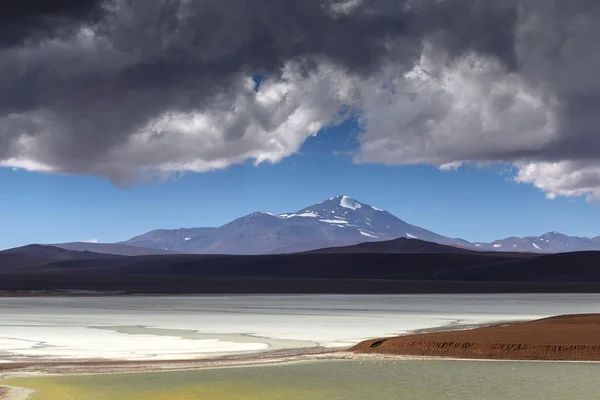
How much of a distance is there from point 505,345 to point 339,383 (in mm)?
9213

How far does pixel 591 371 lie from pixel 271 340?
12.9 metres

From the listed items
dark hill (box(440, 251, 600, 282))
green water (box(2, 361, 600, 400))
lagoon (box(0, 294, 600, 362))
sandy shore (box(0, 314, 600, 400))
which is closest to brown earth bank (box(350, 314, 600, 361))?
sandy shore (box(0, 314, 600, 400))

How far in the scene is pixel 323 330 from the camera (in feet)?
119

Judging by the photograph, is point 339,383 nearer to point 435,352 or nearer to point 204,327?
point 435,352

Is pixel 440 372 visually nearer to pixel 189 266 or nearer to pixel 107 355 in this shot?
pixel 107 355

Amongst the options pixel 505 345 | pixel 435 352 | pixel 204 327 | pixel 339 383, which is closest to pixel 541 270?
pixel 204 327

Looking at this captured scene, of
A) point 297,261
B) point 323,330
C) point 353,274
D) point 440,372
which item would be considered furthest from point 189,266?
point 440,372

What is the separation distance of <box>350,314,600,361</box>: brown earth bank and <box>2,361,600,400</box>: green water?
238 cm

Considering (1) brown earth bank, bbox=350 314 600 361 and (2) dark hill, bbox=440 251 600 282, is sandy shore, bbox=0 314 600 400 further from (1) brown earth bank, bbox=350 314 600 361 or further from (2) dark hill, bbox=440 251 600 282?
(2) dark hill, bbox=440 251 600 282

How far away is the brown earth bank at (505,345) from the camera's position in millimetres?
26969

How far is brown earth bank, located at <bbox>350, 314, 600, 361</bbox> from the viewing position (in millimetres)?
26969

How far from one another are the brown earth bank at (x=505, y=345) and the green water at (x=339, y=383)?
2384 mm

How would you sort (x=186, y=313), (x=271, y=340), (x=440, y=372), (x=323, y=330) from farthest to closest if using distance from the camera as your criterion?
(x=186, y=313)
(x=323, y=330)
(x=271, y=340)
(x=440, y=372)

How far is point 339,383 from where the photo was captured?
68.2 ft
